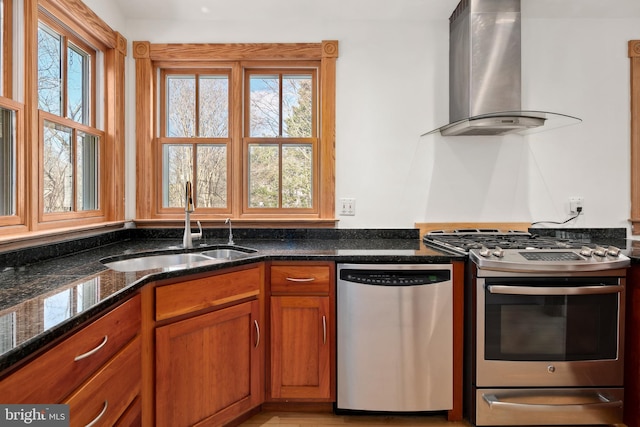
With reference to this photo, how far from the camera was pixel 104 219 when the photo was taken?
2.31 meters

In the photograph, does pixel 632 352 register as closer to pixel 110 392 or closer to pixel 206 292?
pixel 206 292

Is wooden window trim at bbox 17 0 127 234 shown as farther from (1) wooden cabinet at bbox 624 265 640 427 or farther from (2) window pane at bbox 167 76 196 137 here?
(1) wooden cabinet at bbox 624 265 640 427

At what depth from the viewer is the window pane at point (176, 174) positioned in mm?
2529

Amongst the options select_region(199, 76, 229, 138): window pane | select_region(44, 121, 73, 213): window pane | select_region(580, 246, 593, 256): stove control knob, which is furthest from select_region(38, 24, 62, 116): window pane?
select_region(580, 246, 593, 256): stove control knob

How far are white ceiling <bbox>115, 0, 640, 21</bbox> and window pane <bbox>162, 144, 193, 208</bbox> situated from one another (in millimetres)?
897

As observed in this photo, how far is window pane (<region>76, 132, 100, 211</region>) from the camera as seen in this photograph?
2.12 metres

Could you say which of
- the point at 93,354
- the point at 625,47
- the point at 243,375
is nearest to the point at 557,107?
the point at 625,47

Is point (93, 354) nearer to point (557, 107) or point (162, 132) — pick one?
point (162, 132)

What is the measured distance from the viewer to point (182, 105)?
8.31 ft

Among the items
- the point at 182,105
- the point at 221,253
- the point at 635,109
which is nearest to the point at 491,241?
the point at 635,109

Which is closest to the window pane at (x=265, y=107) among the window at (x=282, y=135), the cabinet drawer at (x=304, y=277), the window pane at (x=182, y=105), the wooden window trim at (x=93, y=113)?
the window at (x=282, y=135)

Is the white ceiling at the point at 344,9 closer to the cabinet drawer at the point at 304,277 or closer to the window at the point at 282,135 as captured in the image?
the window at the point at 282,135

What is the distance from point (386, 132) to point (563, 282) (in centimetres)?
136

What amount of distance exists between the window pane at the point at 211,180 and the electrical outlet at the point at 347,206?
2.72 ft
